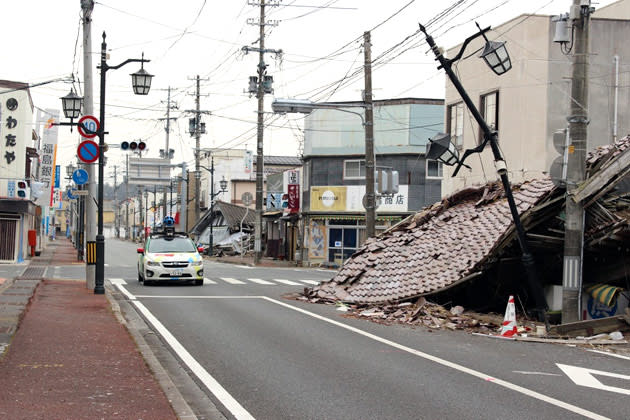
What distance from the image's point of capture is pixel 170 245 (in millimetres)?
24984

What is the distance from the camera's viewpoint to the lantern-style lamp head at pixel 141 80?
20.5 metres

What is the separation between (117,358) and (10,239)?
102 feet

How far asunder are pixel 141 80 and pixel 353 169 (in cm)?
2493

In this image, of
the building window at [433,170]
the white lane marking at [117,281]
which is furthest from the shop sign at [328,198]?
the white lane marking at [117,281]

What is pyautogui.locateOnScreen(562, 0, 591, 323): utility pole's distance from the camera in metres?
13.4

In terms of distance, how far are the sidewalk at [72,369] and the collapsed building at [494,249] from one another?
273 inches

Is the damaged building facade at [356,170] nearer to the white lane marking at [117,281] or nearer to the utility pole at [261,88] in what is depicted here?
the utility pole at [261,88]

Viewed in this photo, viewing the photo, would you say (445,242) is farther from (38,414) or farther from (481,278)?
(38,414)

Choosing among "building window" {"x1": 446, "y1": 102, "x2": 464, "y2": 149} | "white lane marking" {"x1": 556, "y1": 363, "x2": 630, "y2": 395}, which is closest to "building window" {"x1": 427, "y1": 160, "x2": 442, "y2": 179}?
"building window" {"x1": 446, "y1": 102, "x2": 464, "y2": 149}

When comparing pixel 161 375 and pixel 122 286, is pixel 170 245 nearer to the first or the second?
pixel 122 286

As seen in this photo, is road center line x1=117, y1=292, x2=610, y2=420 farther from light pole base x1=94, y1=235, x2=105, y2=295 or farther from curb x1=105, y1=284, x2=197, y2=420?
light pole base x1=94, y1=235, x2=105, y2=295

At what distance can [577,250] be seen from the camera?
536 inches

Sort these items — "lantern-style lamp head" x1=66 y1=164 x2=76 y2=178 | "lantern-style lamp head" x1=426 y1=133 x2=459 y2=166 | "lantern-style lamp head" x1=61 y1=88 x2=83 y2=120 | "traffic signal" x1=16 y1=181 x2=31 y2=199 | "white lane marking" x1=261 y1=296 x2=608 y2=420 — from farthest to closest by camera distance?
"lantern-style lamp head" x1=66 y1=164 x2=76 y2=178 → "traffic signal" x1=16 y1=181 x2=31 y2=199 → "lantern-style lamp head" x1=61 y1=88 x2=83 y2=120 → "lantern-style lamp head" x1=426 y1=133 x2=459 y2=166 → "white lane marking" x1=261 y1=296 x2=608 y2=420

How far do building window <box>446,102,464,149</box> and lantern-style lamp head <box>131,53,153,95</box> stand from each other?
12484 mm
